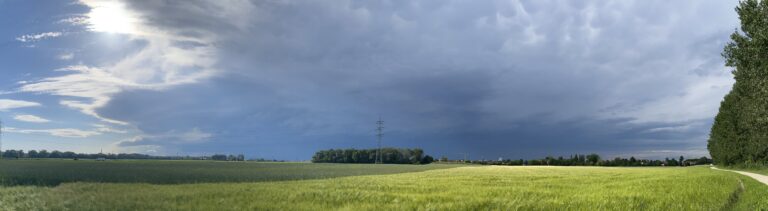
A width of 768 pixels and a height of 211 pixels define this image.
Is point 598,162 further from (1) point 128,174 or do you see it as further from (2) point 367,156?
(1) point 128,174

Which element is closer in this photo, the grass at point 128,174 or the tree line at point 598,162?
the grass at point 128,174

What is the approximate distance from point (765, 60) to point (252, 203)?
37.0m

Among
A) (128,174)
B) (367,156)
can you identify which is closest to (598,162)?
(367,156)

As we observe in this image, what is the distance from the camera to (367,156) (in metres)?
171

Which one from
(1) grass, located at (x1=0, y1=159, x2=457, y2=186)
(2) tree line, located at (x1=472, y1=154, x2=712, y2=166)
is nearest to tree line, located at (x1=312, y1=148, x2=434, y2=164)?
(2) tree line, located at (x1=472, y1=154, x2=712, y2=166)

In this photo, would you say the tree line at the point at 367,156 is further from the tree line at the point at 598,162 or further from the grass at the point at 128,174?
the grass at the point at 128,174

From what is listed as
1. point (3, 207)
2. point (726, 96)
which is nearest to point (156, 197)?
point (3, 207)

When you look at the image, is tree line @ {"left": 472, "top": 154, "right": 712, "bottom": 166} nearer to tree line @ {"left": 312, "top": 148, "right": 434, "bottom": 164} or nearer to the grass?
tree line @ {"left": 312, "top": 148, "right": 434, "bottom": 164}

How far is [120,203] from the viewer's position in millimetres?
10070

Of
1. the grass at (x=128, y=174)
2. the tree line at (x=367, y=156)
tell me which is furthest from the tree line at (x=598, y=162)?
the grass at (x=128, y=174)

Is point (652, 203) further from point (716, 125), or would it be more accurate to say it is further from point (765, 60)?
point (716, 125)

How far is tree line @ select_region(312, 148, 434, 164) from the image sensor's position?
16938 cm

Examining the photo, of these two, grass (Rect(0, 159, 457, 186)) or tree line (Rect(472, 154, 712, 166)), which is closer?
grass (Rect(0, 159, 457, 186))

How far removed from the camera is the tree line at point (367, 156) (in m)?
169
